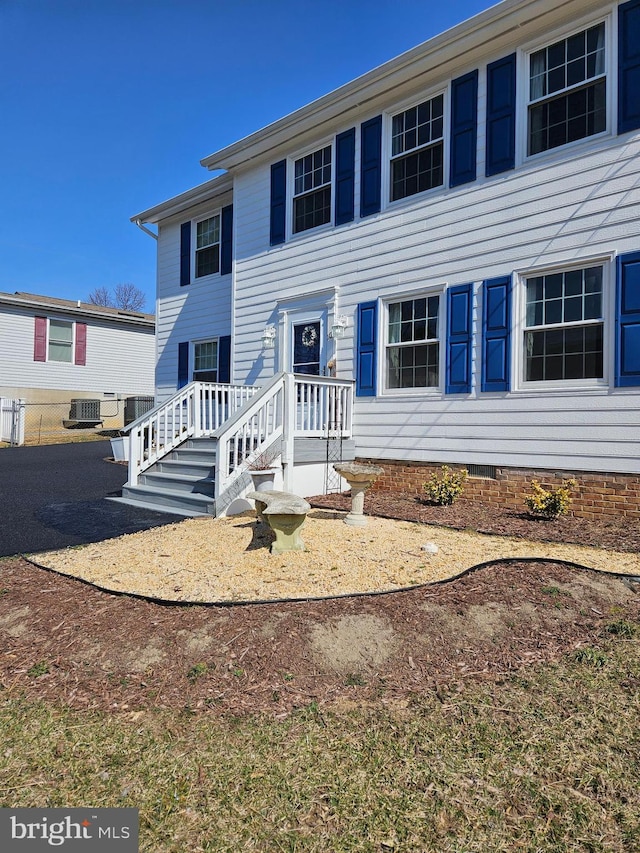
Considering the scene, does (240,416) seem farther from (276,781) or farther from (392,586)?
(276,781)

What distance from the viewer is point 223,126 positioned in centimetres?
1283

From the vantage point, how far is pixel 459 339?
7145 mm

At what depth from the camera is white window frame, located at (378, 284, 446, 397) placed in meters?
7.38

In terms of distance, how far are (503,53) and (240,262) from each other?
5.58 meters

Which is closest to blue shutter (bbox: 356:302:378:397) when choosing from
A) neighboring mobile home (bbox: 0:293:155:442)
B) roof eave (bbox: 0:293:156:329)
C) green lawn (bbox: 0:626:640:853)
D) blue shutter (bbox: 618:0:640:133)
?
blue shutter (bbox: 618:0:640:133)

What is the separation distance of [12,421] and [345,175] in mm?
12927

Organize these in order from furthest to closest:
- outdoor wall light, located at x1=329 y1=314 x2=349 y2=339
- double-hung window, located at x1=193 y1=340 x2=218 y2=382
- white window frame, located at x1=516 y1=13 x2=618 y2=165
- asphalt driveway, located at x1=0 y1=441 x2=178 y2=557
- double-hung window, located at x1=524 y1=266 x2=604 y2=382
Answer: double-hung window, located at x1=193 y1=340 x2=218 y2=382, outdoor wall light, located at x1=329 y1=314 x2=349 y2=339, double-hung window, located at x1=524 y1=266 x2=604 y2=382, white window frame, located at x1=516 y1=13 x2=618 y2=165, asphalt driveway, located at x1=0 y1=441 x2=178 y2=557

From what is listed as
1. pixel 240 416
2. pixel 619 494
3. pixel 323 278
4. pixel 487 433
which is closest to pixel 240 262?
pixel 323 278

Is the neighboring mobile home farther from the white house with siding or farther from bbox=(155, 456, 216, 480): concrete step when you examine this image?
the white house with siding

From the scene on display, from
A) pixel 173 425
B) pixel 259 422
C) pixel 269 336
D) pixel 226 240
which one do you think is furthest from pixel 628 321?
pixel 226 240

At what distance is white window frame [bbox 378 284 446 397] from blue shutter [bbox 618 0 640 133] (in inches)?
107

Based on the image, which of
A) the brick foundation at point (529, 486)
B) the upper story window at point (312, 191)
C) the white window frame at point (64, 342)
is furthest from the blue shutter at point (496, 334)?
the white window frame at point (64, 342)

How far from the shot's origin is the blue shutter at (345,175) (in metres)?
8.47

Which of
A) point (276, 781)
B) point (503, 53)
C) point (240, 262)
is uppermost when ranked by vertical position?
point (503, 53)
